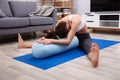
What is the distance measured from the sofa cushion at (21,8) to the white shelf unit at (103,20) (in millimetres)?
1362

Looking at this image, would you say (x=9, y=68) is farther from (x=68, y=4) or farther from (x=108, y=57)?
(x=68, y=4)

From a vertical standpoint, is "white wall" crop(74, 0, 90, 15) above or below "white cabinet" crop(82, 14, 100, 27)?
above

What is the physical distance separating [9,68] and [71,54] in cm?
80

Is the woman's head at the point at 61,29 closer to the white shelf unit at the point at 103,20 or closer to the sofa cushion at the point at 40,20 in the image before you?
the sofa cushion at the point at 40,20

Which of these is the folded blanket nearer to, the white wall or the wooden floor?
the white wall

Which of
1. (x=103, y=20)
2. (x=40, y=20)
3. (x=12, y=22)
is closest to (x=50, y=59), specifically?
(x=12, y=22)

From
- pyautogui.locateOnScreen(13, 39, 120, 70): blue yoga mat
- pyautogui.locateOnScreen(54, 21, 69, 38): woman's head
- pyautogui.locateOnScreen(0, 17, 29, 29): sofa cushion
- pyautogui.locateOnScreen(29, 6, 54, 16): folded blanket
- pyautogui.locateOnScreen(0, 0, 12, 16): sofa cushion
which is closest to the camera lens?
pyautogui.locateOnScreen(13, 39, 120, 70): blue yoga mat

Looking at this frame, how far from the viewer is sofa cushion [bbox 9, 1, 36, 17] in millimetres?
3570

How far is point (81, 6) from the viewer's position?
4711 mm

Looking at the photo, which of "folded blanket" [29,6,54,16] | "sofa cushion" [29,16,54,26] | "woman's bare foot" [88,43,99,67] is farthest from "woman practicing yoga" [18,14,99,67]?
"folded blanket" [29,6,54,16]

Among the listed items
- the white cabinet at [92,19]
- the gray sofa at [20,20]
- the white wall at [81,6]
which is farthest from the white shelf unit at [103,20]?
the gray sofa at [20,20]

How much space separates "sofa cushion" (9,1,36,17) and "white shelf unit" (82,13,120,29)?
136cm

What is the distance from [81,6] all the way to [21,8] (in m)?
1.85

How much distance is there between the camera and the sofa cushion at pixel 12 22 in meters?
2.72
